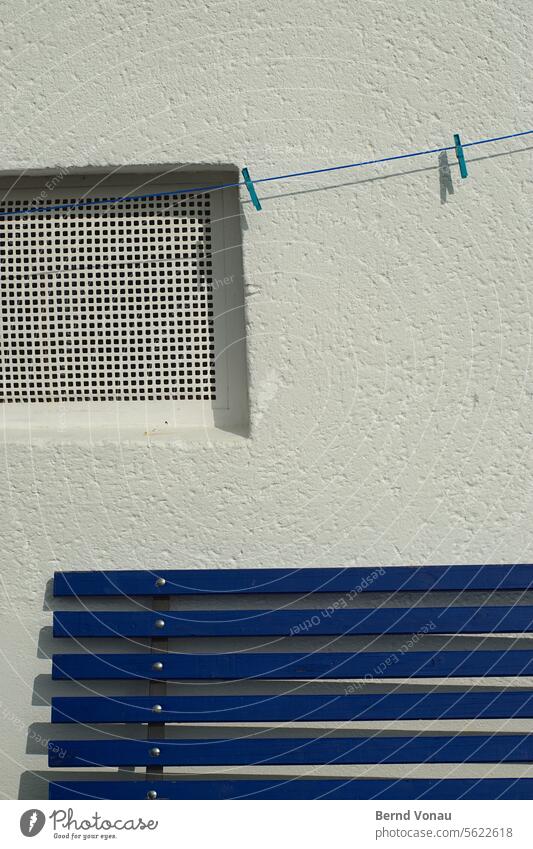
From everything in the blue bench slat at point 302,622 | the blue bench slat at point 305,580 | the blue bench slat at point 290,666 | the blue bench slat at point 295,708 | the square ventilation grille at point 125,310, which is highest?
the square ventilation grille at point 125,310

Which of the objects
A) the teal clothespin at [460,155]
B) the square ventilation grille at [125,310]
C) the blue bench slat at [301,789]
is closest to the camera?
the blue bench slat at [301,789]

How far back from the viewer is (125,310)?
3160 millimetres

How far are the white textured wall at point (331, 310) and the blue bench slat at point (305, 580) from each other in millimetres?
79

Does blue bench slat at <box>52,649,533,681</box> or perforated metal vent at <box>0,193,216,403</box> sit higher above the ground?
perforated metal vent at <box>0,193,216,403</box>

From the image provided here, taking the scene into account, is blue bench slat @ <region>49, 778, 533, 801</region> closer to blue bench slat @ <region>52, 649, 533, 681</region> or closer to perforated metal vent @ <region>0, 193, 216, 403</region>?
blue bench slat @ <region>52, 649, 533, 681</region>

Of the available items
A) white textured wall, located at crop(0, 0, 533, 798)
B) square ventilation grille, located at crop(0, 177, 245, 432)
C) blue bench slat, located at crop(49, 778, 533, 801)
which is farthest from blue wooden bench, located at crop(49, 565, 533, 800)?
square ventilation grille, located at crop(0, 177, 245, 432)

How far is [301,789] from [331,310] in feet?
4.81

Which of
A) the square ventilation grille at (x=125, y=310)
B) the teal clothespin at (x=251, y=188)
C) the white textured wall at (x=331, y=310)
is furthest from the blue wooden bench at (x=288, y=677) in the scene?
the teal clothespin at (x=251, y=188)

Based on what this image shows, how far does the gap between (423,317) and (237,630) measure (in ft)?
3.73

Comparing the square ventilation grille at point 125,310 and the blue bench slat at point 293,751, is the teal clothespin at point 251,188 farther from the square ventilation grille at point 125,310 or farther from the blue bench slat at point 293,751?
the blue bench slat at point 293,751

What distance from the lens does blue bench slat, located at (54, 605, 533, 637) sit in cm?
292

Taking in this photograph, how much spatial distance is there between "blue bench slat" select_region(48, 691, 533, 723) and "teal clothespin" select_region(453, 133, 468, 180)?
5.31ft

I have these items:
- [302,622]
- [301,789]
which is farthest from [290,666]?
[301,789]

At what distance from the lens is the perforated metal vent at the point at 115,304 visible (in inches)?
124
